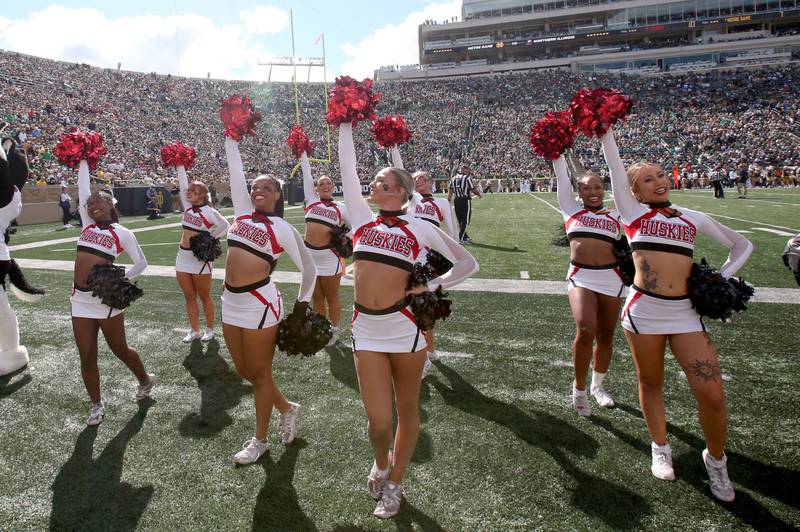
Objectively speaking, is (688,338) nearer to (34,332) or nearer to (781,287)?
(781,287)

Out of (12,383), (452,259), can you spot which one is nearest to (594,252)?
(452,259)

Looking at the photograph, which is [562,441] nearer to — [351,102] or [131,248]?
[351,102]

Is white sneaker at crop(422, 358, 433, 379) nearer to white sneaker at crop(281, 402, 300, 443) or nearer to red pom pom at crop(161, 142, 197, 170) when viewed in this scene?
white sneaker at crop(281, 402, 300, 443)

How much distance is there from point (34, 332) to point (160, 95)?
1737 inches

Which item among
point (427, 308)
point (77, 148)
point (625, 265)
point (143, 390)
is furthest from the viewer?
point (77, 148)

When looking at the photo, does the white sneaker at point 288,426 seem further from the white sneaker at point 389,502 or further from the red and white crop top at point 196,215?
the red and white crop top at point 196,215

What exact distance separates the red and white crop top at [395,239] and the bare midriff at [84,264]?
2.32m

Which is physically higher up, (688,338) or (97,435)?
(688,338)

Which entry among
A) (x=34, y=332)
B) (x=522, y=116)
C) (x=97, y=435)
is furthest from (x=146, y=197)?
(x=522, y=116)

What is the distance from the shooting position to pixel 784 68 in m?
54.5

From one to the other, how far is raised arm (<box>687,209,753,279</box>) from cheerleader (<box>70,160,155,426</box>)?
395cm

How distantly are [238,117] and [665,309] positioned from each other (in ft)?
9.86

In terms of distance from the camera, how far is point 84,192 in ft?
14.7

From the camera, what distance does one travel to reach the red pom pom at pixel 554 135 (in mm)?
4078
